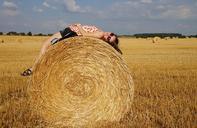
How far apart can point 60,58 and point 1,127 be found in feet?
4.72

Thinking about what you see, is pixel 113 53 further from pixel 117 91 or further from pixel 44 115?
pixel 44 115

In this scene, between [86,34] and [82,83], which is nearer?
[82,83]

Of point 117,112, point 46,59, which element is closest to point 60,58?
point 46,59

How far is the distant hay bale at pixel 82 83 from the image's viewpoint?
6250 millimetres

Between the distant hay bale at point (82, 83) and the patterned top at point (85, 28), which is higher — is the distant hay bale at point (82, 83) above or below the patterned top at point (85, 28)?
below

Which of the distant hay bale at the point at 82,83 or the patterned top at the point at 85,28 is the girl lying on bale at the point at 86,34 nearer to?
the patterned top at the point at 85,28

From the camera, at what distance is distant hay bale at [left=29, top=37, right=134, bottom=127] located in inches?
246

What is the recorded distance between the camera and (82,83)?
6.51m

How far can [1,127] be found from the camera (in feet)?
18.5

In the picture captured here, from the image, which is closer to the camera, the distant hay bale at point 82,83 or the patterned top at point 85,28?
the distant hay bale at point 82,83

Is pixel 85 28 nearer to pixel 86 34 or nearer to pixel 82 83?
pixel 86 34

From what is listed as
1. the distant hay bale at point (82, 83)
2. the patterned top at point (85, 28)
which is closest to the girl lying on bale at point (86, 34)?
the patterned top at point (85, 28)

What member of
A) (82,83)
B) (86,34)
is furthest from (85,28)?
(82,83)

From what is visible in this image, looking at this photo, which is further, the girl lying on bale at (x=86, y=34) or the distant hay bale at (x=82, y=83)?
the girl lying on bale at (x=86, y=34)
